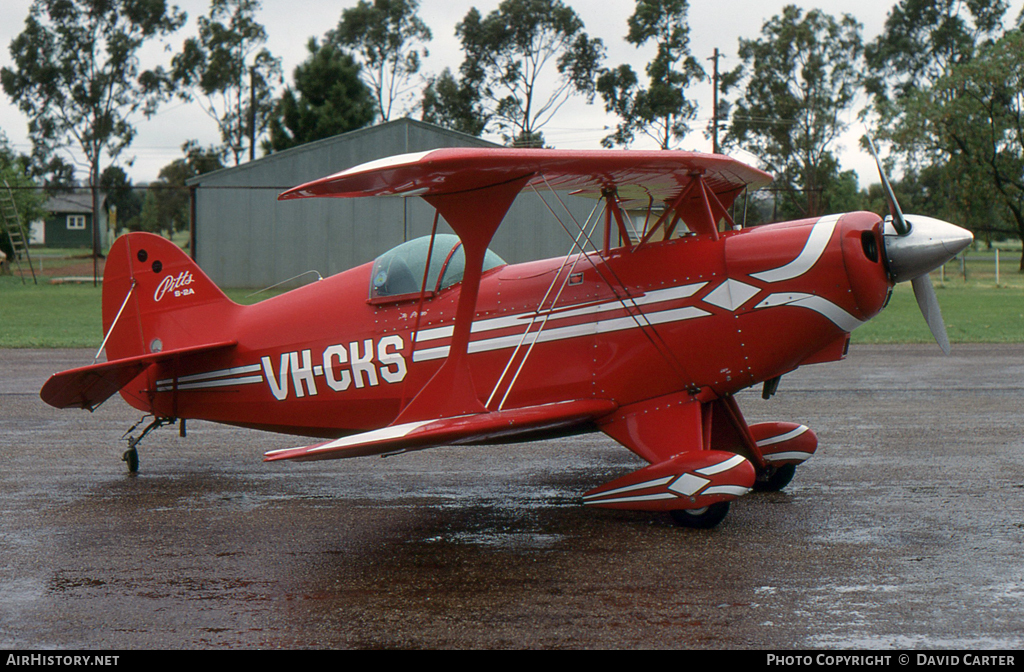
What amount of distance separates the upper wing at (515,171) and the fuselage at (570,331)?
0.52m

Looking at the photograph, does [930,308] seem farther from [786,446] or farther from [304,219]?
[304,219]

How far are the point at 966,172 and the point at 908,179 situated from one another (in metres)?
8.66

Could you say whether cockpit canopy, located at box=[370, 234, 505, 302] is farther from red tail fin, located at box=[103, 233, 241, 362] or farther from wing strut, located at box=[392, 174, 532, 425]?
red tail fin, located at box=[103, 233, 241, 362]

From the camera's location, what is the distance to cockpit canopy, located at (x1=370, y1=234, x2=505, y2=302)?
6.67 m

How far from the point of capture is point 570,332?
6.12m

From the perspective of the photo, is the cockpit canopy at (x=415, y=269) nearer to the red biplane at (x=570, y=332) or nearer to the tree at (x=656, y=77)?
the red biplane at (x=570, y=332)

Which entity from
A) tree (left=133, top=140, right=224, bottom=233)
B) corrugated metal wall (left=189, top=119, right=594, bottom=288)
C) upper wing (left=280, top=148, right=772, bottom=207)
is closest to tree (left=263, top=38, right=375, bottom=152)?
corrugated metal wall (left=189, top=119, right=594, bottom=288)

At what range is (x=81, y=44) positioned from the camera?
54.9 m

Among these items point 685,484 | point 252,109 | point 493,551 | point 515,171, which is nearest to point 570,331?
point 515,171

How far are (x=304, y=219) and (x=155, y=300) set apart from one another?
25.4 m

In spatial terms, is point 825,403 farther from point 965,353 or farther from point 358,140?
point 358,140

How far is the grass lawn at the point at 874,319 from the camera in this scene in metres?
18.1
